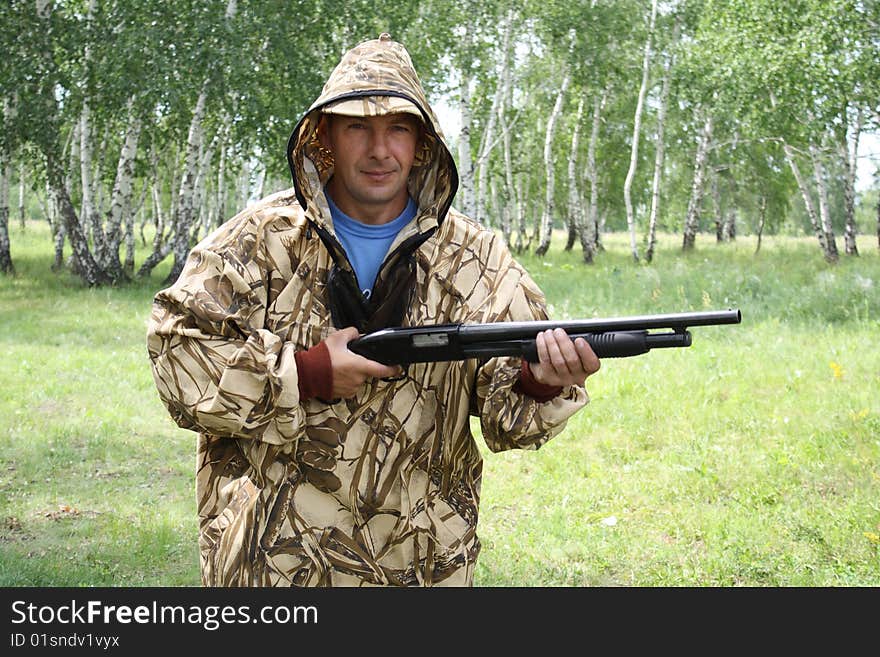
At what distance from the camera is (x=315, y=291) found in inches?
110

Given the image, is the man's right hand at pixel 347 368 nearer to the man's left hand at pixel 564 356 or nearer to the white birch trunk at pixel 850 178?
the man's left hand at pixel 564 356

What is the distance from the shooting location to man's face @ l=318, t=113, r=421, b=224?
2.71 meters

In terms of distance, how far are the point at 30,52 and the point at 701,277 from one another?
12526 mm

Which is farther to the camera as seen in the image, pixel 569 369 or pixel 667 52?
pixel 667 52

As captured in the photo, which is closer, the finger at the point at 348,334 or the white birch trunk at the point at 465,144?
the finger at the point at 348,334

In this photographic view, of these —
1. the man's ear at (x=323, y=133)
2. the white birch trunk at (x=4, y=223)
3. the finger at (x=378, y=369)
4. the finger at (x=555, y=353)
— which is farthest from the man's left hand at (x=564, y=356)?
the white birch trunk at (x=4, y=223)

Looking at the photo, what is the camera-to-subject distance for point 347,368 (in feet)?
8.50

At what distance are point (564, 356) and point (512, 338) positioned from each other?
17 centimetres

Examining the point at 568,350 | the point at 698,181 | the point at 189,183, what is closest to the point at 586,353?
the point at 568,350

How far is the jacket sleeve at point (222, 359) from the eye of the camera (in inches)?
101

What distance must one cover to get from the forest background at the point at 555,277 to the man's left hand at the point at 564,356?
10.5 ft

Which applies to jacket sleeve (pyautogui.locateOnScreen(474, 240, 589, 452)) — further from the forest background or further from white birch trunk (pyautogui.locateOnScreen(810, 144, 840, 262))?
white birch trunk (pyautogui.locateOnScreen(810, 144, 840, 262))
